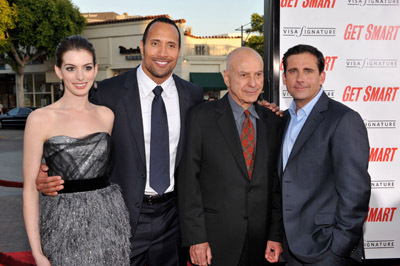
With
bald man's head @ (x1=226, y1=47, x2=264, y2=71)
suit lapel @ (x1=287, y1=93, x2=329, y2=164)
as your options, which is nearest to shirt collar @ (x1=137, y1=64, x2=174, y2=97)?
bald man's head @ (x1=226, y1=47, x2=264, y2=71)

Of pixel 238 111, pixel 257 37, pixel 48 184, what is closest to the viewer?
pixel 48 184

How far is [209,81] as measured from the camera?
2606cm

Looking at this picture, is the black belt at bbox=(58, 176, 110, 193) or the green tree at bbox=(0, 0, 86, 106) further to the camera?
the green tree at bbox=(0, 0, 86, 106)

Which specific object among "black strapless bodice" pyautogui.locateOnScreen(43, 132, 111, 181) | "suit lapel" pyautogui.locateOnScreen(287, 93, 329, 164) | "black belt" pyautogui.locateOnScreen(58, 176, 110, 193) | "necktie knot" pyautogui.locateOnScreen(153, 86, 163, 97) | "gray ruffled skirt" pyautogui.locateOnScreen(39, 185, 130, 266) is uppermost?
"necktie knot" pyautogui.locateOnScreen(153, 86, 163, 97)

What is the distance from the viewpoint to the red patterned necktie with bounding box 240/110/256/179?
247 centimetres

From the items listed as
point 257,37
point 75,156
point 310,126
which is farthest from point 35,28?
point 310,126

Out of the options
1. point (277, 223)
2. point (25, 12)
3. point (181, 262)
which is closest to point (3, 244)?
point (181, 262)

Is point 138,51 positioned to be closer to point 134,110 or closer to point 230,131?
point 134,110

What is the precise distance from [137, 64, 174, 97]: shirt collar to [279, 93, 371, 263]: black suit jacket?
3.77ft

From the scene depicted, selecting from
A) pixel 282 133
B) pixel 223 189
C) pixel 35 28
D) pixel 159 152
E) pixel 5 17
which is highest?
pixel 35 28

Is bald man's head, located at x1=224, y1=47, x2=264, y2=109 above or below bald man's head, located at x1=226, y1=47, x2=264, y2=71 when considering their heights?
below

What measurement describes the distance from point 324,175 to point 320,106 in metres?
0.48

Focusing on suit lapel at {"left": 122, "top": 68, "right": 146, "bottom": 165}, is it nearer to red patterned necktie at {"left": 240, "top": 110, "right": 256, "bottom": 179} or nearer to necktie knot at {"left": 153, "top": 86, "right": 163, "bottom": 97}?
necktie knot at {"left": 153, "top": 86, "right": 163, "bottom": 97}

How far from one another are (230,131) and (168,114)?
23.0 inches
